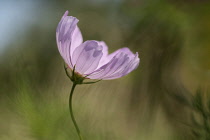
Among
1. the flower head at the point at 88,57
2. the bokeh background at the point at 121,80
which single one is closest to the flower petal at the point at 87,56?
the flower head at the point at 88,57

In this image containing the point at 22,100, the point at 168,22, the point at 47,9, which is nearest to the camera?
the point at 22,100

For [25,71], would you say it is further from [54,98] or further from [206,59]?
[206,59]

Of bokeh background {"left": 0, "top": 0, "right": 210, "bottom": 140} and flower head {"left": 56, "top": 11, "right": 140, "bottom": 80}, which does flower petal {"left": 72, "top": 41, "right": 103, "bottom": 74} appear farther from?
bokeh background {"left": 0, "top": 0, "right": 210, "bottom": 140}

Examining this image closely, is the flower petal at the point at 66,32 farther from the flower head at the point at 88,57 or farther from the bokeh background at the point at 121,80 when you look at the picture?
the bokeh background at the point at 121,80

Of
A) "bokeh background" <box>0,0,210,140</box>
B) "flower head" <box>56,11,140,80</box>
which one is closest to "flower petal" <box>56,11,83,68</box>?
"flower head" <box>56,11,140,80</box>

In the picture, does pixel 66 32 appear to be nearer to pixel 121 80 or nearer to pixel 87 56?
pixel 87 56

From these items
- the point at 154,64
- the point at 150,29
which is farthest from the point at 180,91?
the point at 150,29
